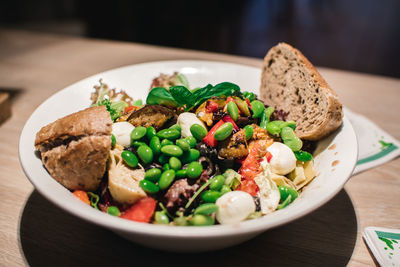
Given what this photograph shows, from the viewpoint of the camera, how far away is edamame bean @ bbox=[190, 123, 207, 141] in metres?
1.81

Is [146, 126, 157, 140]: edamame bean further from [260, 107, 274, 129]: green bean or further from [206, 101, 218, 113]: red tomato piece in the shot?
[260, 107, 274, 129]: green bean

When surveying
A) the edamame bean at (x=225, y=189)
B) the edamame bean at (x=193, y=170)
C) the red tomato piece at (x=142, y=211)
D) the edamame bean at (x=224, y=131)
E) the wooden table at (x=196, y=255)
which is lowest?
the wooden table at (x=196, y=255)

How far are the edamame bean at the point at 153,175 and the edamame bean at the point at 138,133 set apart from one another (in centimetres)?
26

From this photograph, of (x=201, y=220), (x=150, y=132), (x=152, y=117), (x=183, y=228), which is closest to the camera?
(x=183, y=228)

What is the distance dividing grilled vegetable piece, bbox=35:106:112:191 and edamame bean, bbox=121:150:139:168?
14cm

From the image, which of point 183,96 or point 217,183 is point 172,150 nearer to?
point 217,183

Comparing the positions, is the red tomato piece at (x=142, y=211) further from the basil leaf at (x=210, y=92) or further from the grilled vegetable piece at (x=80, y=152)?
the basil leaf at (x=210, y=92)

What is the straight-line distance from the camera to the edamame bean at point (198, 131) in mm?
1812

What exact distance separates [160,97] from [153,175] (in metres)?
0.63

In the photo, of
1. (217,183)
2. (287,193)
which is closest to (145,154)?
(217,183)

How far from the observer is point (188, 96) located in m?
2.02

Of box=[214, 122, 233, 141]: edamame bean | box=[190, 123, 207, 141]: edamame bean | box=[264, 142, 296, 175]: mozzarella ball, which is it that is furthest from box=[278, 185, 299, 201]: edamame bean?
box=[190, 123, 207, 141]: edamame bean

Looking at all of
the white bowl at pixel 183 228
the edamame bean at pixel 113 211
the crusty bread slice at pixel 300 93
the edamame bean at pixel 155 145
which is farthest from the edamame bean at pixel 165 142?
the crusty bread slice at pixel 300 93

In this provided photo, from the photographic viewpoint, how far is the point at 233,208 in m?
1.46
